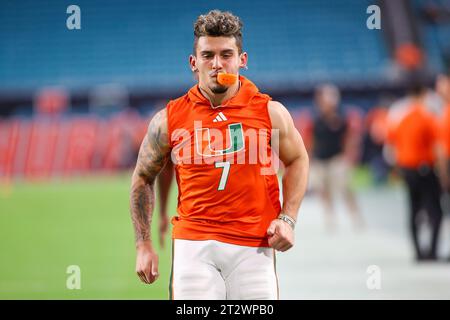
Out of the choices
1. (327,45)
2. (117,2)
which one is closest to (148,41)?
(117,2)

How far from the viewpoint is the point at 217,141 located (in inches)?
176

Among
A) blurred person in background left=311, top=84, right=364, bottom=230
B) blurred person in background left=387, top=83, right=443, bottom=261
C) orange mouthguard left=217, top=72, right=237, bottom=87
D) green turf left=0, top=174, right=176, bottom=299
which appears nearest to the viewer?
orange mouthguard left=217, top=72, right=237, bottom=87

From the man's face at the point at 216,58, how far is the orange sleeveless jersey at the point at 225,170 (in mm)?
137

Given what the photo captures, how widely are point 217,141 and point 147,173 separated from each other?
1.53ft

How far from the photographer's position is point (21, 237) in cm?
1340

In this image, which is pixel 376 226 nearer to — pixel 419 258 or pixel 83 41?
pixel 419 258

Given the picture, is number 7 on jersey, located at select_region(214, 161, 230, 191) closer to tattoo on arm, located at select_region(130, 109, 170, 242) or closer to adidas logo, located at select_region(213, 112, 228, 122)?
adidas logo, located at select_region(213, 112, 228, 122)

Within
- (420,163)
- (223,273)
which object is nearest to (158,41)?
(420,163)

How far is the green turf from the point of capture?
29.3 feet

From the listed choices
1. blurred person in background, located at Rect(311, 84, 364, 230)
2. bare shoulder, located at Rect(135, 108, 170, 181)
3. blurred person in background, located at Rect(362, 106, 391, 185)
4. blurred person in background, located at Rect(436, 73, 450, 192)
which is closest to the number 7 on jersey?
bare shoulder, located at Rect(135, 108, 170, 181)

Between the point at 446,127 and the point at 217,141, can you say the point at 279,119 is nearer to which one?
the point at 217,141

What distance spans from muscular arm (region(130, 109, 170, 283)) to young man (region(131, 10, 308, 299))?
0.01m

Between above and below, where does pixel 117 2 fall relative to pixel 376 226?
above
